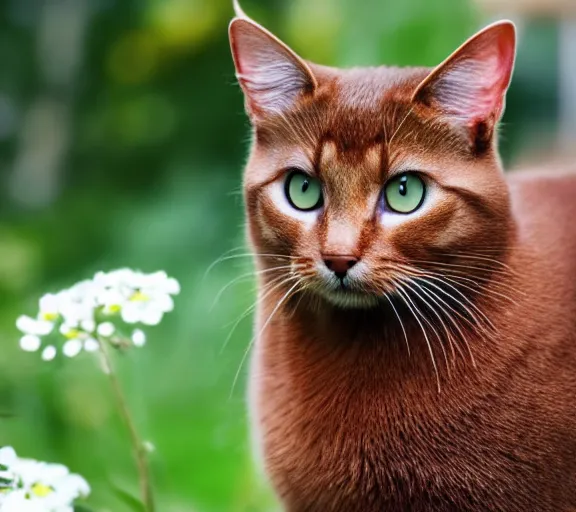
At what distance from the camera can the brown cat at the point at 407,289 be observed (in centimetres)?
135

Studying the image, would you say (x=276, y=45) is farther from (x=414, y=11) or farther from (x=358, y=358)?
(x=414, y=11)

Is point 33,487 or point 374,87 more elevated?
point 374,87

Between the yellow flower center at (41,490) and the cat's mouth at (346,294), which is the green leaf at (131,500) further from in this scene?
the cat's mouth at (346,294)

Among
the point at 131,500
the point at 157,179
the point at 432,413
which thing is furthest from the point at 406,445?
the point at 157,179

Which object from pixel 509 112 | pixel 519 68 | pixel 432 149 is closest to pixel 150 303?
pixel 432 149

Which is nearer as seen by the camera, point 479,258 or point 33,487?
point 33,487

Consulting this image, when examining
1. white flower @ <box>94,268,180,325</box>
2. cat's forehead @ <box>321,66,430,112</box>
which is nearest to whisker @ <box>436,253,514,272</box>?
cat's forehead @ <box>321,66,430,112</box>

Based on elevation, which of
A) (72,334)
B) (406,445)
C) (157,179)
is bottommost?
(406,445)

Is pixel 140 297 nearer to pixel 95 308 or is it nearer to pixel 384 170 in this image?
pixel 95 308

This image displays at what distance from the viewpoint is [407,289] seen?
1.37 metres

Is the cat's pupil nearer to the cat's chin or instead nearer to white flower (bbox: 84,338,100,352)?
the cat's chin

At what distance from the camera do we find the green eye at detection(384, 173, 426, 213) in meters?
1.35

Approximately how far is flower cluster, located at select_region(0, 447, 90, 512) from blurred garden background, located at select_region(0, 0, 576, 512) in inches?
23.7

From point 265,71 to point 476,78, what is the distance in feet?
1.00
